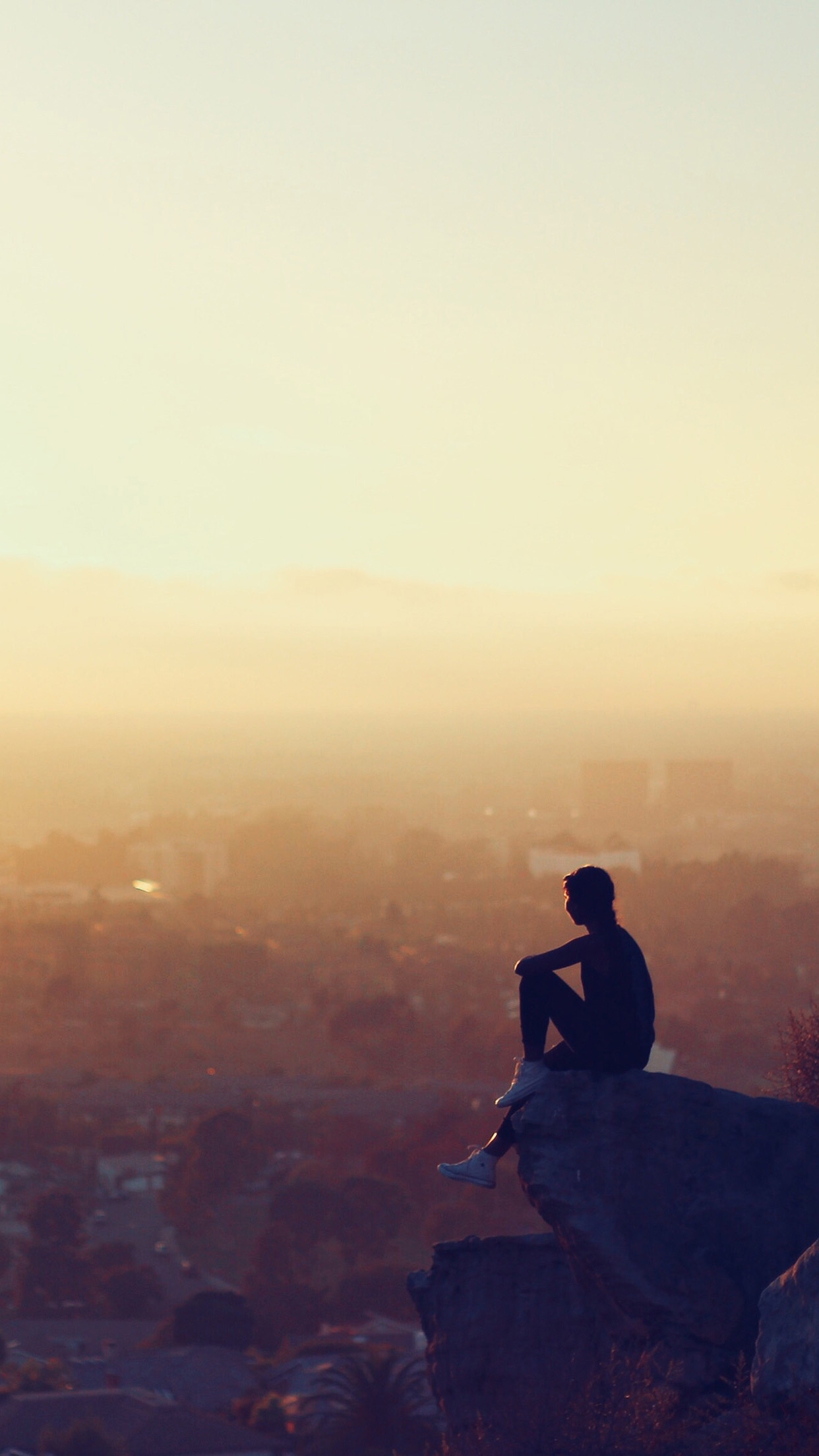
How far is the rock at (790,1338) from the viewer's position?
4.39 meters

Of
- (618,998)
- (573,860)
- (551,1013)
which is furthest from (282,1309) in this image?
(573,860)

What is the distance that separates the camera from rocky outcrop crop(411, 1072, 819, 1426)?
537 cm

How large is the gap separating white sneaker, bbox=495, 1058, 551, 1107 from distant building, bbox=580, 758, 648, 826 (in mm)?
106230

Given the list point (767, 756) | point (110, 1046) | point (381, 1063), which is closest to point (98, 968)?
point (110, 1046)

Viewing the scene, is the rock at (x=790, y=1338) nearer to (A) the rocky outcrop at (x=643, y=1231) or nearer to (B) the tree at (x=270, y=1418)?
(A) the rocky outcrop at (x=643, y=1231)

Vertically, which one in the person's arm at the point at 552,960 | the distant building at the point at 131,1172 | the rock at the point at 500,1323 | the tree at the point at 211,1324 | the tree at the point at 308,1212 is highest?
the person's arm at the point at 552,960

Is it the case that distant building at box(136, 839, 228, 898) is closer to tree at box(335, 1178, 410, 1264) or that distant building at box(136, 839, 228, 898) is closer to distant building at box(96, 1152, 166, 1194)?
distant building at box(96, 1152, 166, 1194)

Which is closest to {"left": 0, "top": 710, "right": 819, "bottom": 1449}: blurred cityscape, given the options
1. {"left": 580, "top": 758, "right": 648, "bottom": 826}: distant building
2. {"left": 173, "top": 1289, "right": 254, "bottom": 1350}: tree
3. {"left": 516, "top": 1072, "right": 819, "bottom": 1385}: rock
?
{"left": 173, "top": 1289, "right": 254, "bottom": 1350}: tree

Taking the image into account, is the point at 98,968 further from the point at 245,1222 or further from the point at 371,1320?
the point at 371,1320

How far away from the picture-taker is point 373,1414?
15609 mm

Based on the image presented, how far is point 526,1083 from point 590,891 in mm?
824

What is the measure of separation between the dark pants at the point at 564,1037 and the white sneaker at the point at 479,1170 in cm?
4

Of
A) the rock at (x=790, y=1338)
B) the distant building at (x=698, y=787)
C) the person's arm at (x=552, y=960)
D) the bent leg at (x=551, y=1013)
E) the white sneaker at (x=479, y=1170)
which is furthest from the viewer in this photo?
the distant building at (x=698, y=787)

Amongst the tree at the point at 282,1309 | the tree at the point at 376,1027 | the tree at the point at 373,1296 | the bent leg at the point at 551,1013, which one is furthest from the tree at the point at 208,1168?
the bent leg at the point at 551,1013
